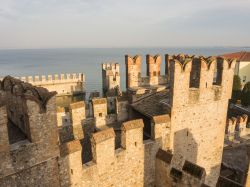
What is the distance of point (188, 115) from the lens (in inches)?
407

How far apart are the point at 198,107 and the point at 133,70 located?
3.96m

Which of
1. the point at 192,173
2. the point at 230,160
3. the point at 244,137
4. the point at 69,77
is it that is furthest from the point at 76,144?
the point at 69,77

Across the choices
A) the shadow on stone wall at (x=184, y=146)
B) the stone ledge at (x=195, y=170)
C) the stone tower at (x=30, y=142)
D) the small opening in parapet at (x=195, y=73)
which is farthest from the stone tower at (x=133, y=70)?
the stone tower at (x=30, y=142)

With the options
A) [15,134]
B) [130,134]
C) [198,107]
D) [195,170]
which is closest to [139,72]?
[198,107]

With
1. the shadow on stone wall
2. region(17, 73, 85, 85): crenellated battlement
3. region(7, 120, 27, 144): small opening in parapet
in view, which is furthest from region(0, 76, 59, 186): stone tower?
region(17, 73, 85, 85): crenellated battlement

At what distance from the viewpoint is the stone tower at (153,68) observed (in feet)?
41.8

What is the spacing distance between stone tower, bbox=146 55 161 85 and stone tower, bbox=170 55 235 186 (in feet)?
6.97

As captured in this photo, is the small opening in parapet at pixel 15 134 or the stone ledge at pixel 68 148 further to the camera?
the stone ledge at pixel 68 148

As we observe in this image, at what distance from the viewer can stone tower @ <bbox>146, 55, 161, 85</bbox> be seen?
1273cm

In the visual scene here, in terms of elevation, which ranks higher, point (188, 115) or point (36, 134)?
point (36, 134)

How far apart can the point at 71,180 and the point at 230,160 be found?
1560cm

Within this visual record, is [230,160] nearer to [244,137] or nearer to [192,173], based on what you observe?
[244,137]

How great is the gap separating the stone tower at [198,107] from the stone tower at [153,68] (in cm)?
212

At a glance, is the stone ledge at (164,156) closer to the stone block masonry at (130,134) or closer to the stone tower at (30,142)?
the stone block masonry at (130,134)
